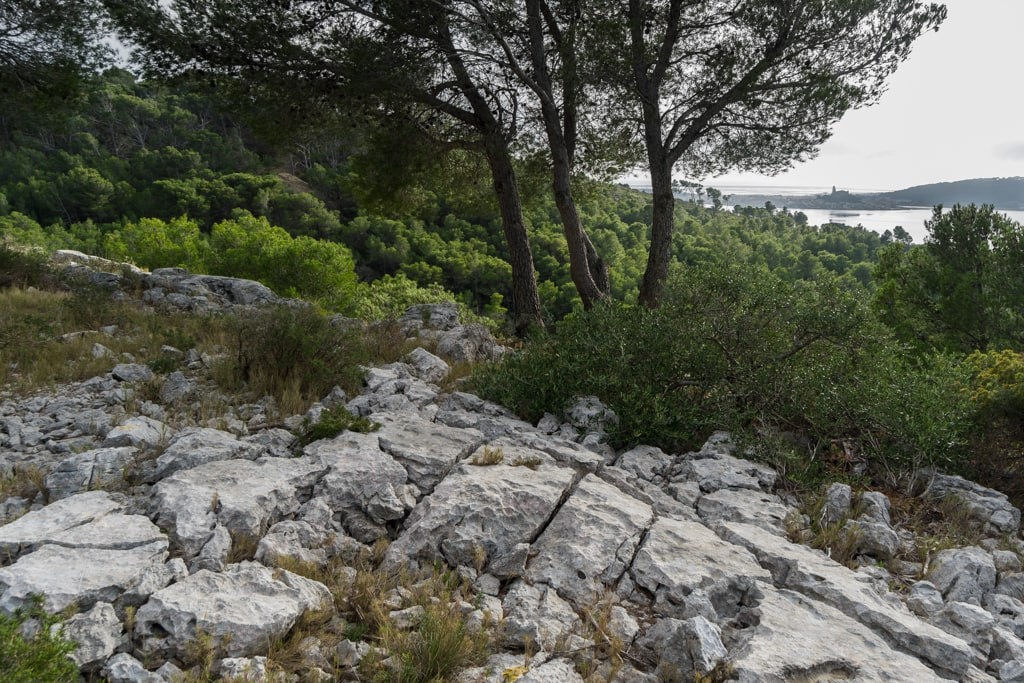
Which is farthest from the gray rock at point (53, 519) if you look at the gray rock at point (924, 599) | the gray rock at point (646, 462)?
the gray rock at point (924, 599)

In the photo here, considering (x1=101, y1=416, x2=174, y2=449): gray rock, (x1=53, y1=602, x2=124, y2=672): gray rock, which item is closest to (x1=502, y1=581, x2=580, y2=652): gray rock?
→ (x1=53, y1=602, x2=124, y2=672): gray rock

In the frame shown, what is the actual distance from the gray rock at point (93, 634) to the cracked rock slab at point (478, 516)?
56.5 inches

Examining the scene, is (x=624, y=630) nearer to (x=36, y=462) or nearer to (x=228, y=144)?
(x=36, y=462)

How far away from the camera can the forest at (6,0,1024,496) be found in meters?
5.78

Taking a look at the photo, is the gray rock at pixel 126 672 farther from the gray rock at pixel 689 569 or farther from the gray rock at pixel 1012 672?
the gray rock at pixel 1012 672

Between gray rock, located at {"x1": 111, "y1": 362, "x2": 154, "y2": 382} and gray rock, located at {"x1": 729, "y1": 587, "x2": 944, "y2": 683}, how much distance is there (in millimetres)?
6147

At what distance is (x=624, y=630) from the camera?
10.2ft

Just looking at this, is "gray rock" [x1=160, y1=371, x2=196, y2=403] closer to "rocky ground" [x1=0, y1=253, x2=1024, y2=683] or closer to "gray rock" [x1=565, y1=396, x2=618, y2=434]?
"rocky ground" [x1=0, y1=253, x2=1024, y2=683]

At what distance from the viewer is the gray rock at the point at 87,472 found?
3.96m

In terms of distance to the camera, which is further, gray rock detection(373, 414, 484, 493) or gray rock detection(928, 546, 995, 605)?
gray rock detection(373, 414, 484, 493)

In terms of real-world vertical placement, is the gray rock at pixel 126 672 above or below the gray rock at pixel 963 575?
above

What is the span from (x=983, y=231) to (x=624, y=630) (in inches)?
828

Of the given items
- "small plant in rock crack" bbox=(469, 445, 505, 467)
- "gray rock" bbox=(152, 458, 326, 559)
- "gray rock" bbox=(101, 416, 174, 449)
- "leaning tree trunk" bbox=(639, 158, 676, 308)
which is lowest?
"small plant in rock crack" bbox=(469, 445, 505, 467)

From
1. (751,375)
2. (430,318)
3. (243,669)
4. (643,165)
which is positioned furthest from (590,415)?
(643,165)
